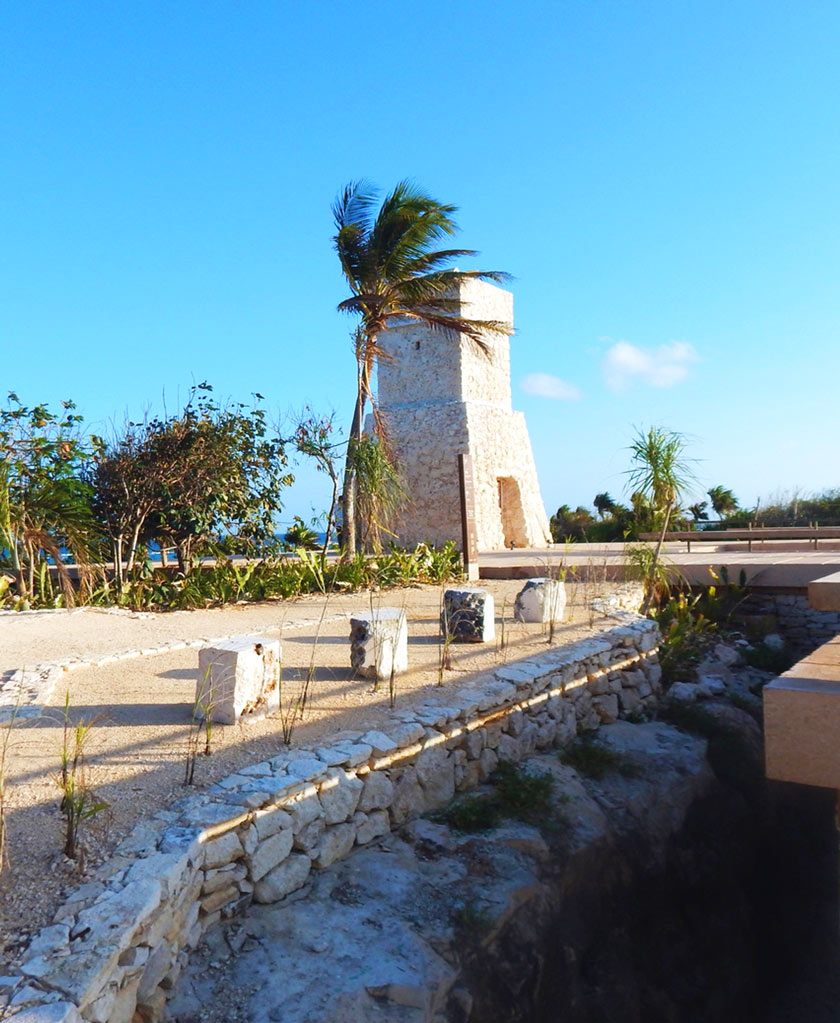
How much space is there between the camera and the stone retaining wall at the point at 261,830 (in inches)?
93.3

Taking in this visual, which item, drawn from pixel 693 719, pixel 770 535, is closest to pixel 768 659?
pixel 693 719

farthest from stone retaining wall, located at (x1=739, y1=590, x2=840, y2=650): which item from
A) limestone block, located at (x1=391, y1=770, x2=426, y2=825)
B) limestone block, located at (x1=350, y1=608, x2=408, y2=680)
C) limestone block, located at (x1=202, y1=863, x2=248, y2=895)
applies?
limestone block, located at (x1=202, y1=863, x2=248, y2=895)

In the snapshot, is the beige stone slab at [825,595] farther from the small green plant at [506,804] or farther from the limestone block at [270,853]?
the limestone block at [270,853]

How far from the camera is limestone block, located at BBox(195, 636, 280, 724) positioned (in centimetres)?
440

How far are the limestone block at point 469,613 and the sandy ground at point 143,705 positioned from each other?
20 centimetres

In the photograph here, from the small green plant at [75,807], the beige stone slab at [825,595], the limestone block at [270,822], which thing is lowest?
the limestone block at [270,822]

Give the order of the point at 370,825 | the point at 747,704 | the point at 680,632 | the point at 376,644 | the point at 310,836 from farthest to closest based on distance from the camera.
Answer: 1. the point at 680,632
2. the point at 747,704
3. the point at 376,644
4. the point at 370,825
5. the point at 310,836

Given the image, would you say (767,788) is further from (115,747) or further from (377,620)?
(115,747)

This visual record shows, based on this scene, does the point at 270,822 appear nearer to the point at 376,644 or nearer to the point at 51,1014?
the point at 51,1014

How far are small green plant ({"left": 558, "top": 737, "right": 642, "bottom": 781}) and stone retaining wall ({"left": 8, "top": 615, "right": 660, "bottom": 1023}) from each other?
20 centimetres

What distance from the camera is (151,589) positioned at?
32.2 feet

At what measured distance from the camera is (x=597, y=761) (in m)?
5.39

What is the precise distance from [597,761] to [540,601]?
2198 mm

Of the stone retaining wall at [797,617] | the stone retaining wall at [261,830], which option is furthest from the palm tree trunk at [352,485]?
the stone retaining wall at [261,830]
